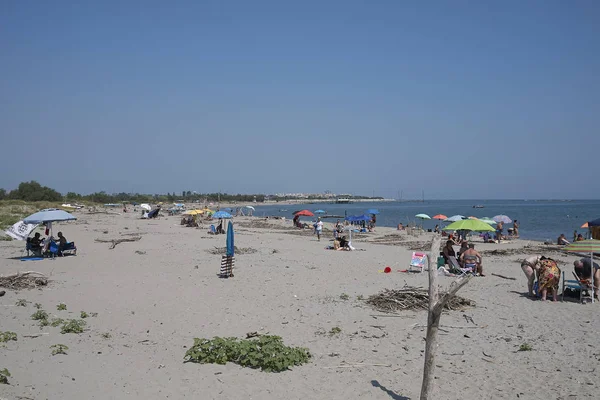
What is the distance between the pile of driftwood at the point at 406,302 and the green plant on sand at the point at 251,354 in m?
3.37

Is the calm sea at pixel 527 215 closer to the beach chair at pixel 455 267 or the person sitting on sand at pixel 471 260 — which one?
the person sitting on sand at pixel 471 260

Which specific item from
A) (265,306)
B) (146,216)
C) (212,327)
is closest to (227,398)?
(212,327)

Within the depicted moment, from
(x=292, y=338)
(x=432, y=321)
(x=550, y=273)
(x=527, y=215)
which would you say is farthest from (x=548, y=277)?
(x=527, y=215)

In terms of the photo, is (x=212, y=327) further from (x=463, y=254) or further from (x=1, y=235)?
(x=1, y=235)

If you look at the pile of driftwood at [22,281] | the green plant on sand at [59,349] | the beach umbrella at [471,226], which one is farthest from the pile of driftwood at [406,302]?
the pile of driftwood at [22,281]

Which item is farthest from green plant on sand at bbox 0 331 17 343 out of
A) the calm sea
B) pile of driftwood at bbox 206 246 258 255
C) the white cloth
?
the calm sea

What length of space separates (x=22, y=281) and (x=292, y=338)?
311 inches

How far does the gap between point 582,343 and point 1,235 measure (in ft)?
95.5

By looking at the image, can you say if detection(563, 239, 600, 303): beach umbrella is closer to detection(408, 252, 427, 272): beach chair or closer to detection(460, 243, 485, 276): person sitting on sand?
detection(460, 243, 485, 276): person sitting on sand

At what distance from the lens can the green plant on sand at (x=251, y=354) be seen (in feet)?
21.3

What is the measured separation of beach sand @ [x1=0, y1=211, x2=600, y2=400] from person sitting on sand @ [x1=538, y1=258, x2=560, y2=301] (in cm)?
46

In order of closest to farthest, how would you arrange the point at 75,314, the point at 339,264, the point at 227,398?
the point at 227,398, the point at 75,314, the point at 339,264

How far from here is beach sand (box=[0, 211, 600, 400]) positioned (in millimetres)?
5844

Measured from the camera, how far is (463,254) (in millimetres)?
14602
